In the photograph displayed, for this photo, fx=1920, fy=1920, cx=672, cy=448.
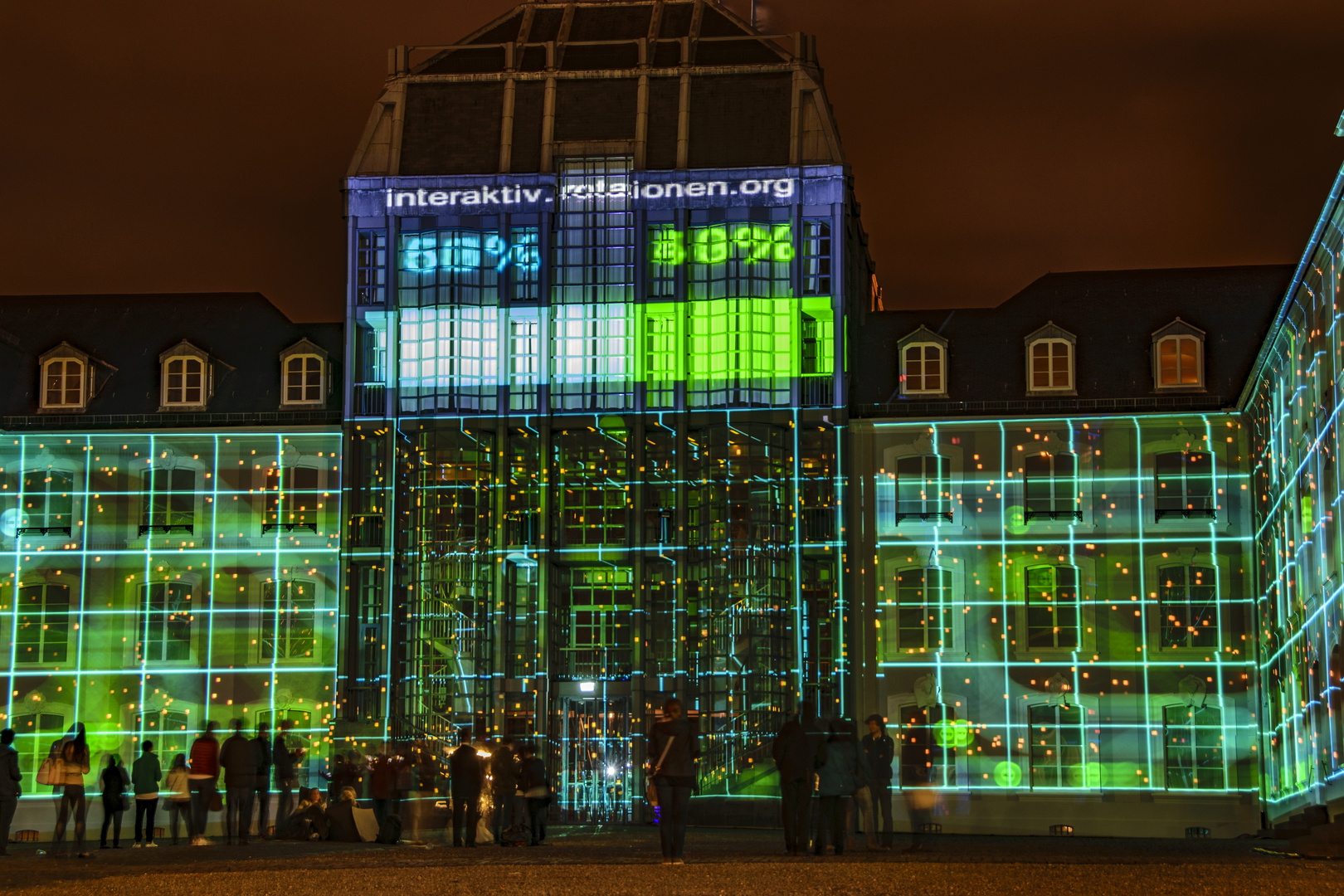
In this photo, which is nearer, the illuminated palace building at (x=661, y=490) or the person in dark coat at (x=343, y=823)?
the person in dark coat at (x=343, y=823)

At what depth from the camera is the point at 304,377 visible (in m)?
49.9

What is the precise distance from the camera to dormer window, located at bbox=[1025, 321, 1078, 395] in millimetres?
47969

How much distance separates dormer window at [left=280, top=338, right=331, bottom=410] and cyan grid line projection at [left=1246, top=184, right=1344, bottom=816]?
23.2 m

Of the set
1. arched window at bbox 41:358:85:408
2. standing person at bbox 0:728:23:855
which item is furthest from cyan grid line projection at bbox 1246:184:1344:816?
arched window at bbox 41:358:85:408

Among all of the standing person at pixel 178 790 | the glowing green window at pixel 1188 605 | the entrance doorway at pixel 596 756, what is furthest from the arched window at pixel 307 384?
the glowing green window at pixel 1188 605

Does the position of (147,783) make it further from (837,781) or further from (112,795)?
(837,781)

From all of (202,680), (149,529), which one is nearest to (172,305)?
(149,529)

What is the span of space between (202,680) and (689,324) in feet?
49.5

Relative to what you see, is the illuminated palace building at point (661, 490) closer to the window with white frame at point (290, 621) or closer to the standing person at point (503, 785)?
the window with white frame at point (290, 621)

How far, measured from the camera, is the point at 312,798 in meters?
36.0

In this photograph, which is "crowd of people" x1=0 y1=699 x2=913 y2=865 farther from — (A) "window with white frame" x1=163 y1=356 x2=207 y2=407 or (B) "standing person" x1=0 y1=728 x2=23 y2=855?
(A) "window with white frame" x1=163 y1=356 x2=207 y2=407

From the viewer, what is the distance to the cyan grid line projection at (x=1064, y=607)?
149 feet

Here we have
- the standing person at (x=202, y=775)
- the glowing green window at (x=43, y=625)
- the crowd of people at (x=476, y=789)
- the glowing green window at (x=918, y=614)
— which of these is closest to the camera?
the crowd of people at (x=476, y=789)

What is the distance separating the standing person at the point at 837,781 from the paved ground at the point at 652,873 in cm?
47
